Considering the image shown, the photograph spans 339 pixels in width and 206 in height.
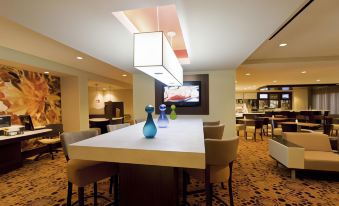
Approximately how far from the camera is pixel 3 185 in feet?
9.93

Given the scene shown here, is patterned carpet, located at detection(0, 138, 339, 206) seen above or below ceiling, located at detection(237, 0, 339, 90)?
below

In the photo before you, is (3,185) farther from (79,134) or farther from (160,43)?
(160,43)

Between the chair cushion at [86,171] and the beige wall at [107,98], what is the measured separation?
30.9 ft

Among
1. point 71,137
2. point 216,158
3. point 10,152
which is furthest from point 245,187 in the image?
point 10,152

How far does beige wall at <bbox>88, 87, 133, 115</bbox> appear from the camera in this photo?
10.9 metres

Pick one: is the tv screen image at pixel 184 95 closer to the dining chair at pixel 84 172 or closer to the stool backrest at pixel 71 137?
the stool backrest at pixel 71 137

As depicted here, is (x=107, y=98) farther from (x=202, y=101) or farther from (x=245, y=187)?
(x=245, y=187)

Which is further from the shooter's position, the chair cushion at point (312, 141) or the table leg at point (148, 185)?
the chair cushion at point (312, 141)

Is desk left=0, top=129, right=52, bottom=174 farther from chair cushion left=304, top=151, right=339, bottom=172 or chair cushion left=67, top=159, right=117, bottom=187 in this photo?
chair cushion left=304, top=151, right=339, bottom=172

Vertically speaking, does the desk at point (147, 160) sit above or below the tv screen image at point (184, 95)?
below

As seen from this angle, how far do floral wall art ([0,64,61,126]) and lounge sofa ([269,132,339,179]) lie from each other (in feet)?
19.9

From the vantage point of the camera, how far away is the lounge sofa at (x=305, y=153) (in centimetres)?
298

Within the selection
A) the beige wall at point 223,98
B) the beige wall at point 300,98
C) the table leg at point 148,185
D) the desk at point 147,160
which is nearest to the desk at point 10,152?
the desk at point 147,160

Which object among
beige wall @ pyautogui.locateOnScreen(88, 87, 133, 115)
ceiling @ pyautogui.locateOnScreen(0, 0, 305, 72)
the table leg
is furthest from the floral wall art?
beige wall @ pyautogui.locateOnScreen(88, 87, 133, 115)
